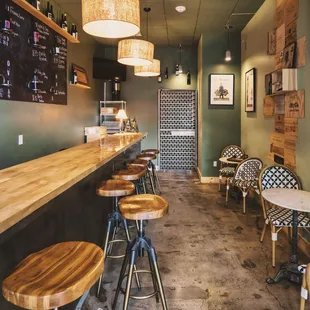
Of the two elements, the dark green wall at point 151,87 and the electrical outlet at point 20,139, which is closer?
the electrical outlet at point 20,139

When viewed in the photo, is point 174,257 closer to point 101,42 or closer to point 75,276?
point 75,276

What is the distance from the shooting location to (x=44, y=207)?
153cm

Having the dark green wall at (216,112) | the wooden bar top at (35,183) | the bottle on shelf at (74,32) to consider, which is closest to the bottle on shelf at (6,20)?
the bottle on shelf at (74,32)

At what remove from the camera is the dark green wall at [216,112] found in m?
6.18

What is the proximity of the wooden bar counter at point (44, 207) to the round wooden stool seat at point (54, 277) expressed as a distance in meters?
→ 0.15

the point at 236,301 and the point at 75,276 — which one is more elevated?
the point at 75,276

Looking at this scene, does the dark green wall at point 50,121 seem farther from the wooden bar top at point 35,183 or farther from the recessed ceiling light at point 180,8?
the recessed ceiling light at point 180,8

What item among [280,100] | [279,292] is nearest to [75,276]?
[279,292]

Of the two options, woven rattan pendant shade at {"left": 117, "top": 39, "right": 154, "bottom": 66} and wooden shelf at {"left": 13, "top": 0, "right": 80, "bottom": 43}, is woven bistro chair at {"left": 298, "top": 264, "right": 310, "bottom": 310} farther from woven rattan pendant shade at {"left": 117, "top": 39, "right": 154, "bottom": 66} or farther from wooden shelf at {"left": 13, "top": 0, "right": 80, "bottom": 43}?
wooden shelf at {"left": 13, "top": 0, "right": 80, "bottom": 43}

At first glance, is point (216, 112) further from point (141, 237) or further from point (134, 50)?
point (141, 237)

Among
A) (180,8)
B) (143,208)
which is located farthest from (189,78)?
(143,208)

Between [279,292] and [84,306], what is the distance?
60.1 inches

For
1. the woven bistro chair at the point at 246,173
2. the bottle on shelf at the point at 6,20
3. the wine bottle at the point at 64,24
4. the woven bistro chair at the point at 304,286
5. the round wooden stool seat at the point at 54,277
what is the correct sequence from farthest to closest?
the wine bottle at the point at 64,24, the woven bistro chair at the point at 246,173, the bottle on shelf at the point at 6,20, the woven bistro chair at the point at 304,286, the round wooden stool seat at the point at 54,277

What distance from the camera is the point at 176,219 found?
4152 mm
